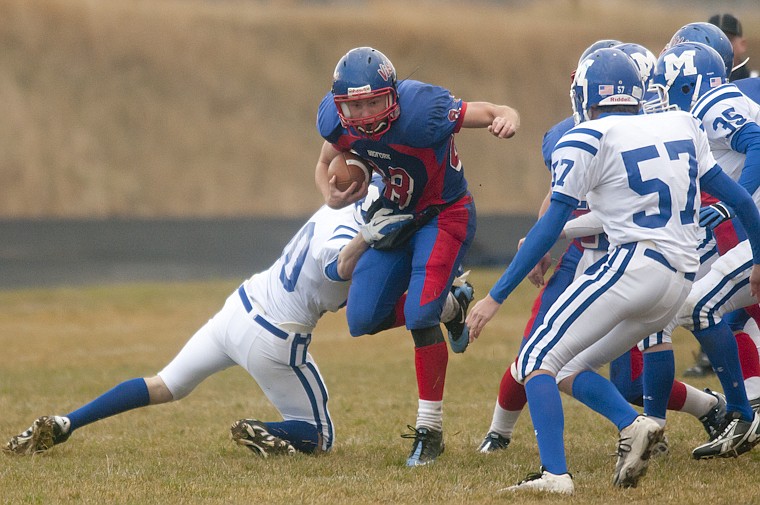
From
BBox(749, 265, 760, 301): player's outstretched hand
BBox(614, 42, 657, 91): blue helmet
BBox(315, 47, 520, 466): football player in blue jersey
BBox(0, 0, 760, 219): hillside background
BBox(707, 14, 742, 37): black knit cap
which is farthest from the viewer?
BBox(0, 0, 760, 219): hillside background

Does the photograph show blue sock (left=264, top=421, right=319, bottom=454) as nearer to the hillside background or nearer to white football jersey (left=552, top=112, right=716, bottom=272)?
white football jersey (left=552, top=112, right=716, bottom=272)

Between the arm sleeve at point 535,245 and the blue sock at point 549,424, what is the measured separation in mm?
393

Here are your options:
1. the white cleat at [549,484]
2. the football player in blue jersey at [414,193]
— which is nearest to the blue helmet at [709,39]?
the football player in blue jersey at [414,193]

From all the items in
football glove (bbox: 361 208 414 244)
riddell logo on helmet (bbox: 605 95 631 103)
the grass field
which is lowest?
the grass field

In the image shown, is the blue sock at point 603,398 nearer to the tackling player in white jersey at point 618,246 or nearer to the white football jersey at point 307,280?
the tackling player in white jersey at point 618,246

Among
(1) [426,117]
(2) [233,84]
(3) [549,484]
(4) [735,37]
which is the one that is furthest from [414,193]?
(2) [233,84]

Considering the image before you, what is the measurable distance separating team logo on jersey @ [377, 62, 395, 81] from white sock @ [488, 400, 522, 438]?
1.67 metres

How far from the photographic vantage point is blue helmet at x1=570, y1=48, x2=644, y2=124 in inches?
158

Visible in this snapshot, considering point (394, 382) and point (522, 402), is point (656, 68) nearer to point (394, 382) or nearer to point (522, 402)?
point (522, 402)

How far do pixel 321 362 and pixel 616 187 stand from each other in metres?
5.47

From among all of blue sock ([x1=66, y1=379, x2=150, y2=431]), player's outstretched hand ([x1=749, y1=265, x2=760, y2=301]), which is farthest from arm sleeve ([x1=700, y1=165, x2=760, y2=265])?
blue sock ([x1=66, y1=379, x2=150, y2=431])

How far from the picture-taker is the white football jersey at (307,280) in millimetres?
4887

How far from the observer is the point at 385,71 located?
4.68 metres

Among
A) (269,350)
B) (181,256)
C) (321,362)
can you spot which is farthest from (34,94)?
(269,350)
